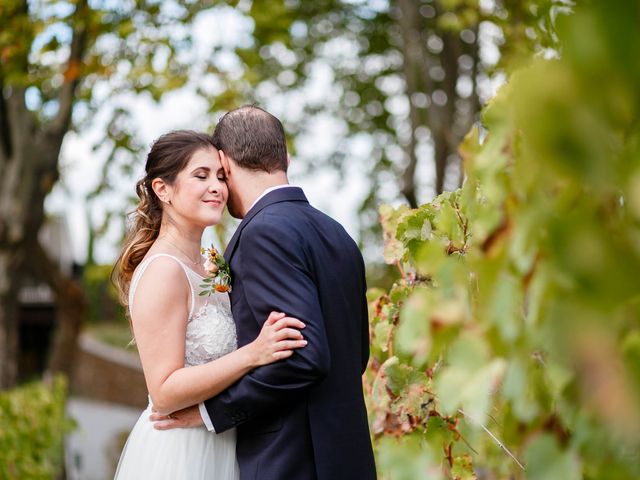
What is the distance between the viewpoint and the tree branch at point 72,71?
7371 mm

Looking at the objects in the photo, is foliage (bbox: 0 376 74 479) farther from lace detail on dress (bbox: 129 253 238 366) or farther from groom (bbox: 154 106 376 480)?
groom (bbox: 154 106 376 480)

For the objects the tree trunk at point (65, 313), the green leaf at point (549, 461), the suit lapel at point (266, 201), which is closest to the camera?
the green leaf at point (549, 461)

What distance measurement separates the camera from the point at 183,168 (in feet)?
10.8

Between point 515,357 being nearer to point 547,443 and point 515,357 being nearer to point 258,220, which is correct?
point 547,443

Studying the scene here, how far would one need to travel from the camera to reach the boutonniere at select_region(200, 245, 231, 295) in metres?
2.87

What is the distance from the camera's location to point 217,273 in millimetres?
2902

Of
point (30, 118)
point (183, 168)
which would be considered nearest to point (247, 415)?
point (183, 168)

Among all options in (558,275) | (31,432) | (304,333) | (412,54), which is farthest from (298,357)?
(412,54)

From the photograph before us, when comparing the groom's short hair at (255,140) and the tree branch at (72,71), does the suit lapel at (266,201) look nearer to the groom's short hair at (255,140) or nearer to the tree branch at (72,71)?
the groom's short hair at (255,140)

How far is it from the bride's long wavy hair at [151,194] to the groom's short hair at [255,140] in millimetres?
198

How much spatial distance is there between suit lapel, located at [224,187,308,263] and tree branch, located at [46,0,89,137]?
507 cm

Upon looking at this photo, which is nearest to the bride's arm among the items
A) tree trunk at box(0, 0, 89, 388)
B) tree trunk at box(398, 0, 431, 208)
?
tree trunk at box(0, 0, 89, 388)

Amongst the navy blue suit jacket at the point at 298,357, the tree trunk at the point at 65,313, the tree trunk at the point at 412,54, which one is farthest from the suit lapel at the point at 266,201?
the tree trunk at the point at 412,54

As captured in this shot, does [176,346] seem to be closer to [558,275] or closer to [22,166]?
[558,275]
